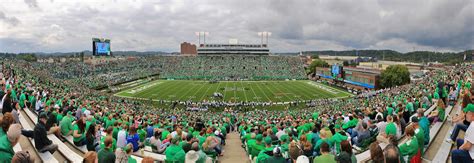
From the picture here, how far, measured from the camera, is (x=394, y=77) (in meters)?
60.8

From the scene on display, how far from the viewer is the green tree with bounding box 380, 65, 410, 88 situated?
197 feet

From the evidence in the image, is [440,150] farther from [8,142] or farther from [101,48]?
[101,48]

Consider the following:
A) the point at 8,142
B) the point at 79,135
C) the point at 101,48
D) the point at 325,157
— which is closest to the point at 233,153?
the point at 79,135

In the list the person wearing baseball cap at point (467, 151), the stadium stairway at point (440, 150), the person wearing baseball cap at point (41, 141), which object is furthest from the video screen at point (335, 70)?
the person wearing baseball cap at point (41, 141)

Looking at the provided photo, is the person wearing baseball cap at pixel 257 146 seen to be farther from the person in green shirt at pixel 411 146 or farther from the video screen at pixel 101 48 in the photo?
the video screen at pixel 101 48

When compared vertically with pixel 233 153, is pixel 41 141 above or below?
above

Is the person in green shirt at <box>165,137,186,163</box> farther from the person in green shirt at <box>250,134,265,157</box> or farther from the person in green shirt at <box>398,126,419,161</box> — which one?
the person in green shirt at <box>398,126,419,161</box>

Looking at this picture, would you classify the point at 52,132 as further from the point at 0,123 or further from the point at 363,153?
the point at 363,153

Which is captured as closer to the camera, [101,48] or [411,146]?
[411,146]

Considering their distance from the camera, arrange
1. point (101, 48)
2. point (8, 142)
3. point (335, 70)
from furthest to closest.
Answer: point (335, 70), point (101, 48), point (8, 142)

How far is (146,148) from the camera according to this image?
945 centimetres

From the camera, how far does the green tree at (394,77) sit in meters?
60.1

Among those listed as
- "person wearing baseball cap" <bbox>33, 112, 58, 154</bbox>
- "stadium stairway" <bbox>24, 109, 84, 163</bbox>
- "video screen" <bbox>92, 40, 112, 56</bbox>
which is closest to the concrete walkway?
"stadium stairway" <bbox>24, 109, 84, 163</bbox>

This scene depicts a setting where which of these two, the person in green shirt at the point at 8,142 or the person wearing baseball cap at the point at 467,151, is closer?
the person in green shirt at the point at 8,142
